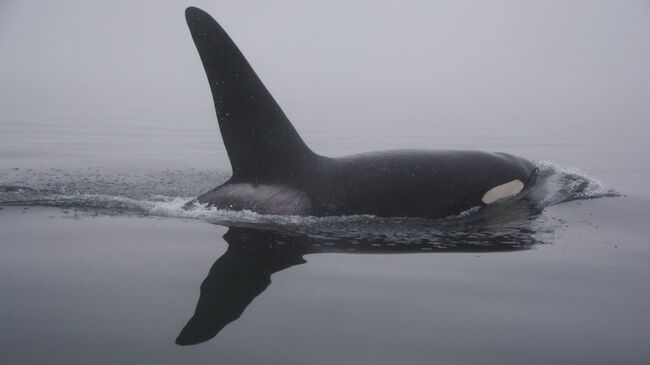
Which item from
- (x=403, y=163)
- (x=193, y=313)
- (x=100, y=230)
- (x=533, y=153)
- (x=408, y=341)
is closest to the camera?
(x=408, y=341)

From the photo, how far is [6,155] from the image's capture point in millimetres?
14602

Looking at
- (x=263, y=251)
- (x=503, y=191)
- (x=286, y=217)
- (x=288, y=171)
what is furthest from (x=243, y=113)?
(x=503, y=191)

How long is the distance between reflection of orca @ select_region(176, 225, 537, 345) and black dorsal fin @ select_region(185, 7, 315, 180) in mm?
864

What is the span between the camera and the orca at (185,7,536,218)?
7.33m

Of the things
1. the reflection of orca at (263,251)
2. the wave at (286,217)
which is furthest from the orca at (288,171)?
the reflection of orca at (263,251)

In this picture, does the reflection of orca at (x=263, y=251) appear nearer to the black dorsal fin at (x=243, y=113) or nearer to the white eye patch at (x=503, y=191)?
the white eye patch at (x=503, y=191)

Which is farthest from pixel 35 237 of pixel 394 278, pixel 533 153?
pixel 533 153

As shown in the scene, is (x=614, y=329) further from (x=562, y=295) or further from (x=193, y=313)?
(x=193, y=313)

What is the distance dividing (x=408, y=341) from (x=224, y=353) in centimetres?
114

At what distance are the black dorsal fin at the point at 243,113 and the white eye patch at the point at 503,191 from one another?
7.34 feet

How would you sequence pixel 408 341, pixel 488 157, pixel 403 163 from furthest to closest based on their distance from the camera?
pixel 488 157
pixel 403 163
pixel 408 341

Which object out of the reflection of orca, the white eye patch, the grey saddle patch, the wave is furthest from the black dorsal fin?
the white eye patch

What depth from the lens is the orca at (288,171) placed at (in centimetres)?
733

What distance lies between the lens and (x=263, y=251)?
6.36m
